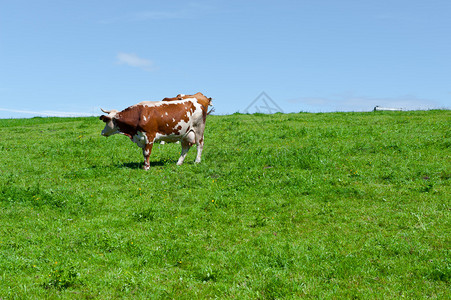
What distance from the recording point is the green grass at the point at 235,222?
Result: 24.2 feet

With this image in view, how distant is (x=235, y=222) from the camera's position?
34.5ft

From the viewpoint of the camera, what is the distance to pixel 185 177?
14.9 m

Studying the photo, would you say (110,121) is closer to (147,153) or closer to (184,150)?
(147,153)

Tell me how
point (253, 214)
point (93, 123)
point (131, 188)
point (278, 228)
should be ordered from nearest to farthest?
point (278, 228) → point (253, 214) → point (131, 188) → point (93, 123)

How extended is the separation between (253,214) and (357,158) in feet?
24.0

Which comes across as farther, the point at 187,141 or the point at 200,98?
the point at 200,98

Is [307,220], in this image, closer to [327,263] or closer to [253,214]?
[253,214]

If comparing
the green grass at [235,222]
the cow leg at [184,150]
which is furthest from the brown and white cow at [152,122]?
the green grass at [235,222]

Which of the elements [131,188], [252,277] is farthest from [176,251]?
[131,188]

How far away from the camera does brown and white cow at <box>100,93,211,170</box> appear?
52.6 feet

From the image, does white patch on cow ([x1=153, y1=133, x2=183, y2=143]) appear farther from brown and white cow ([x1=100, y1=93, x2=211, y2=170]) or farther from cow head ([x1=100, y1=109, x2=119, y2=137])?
cow head ([x1=100, y1=109, x2=119, y2=137])

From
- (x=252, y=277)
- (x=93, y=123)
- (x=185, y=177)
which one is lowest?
(x=252, y=277)

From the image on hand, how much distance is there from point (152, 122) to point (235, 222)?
7072mm

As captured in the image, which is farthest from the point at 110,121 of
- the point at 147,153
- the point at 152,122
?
the point at 147,153
